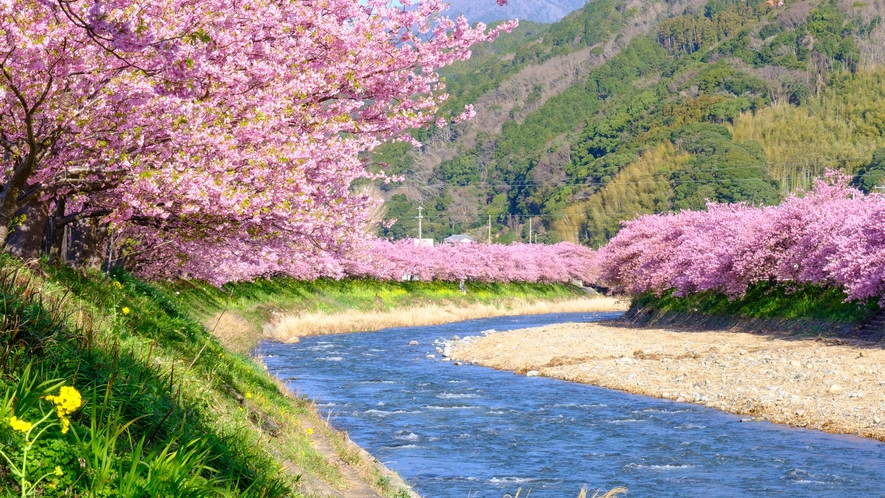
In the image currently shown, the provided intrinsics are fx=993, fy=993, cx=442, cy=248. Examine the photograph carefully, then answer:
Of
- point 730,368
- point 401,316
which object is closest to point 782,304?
point 730,368

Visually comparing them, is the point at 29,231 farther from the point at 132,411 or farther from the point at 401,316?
the point at 401,316

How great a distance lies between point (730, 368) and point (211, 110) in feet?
66.4

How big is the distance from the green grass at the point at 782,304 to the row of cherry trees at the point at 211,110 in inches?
833

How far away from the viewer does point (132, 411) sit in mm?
8828

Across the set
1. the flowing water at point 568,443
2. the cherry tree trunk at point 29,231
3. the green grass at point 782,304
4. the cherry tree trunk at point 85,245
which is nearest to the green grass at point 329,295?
the flowing water at point 568,443

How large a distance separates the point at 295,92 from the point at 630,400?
14560 millimetres

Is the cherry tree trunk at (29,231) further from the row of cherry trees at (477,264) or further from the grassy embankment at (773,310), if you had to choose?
the row of cherry trees at (477,264)

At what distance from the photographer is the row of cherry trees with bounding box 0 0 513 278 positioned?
11.6 metres

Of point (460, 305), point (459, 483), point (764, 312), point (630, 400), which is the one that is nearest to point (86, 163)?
point (459, 483)

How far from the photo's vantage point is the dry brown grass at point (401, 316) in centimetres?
5175

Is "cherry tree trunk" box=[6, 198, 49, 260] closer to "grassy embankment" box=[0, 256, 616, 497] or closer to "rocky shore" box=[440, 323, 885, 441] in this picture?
"grassy embankment" box=[0, 256, 616, 497]

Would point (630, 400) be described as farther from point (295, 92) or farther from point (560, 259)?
point (560, 259)

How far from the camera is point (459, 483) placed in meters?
16.8

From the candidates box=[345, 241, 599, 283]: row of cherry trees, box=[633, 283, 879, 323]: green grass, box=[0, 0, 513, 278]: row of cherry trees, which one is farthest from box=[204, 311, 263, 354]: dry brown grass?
box=[345, 241, 599, 283]: row of cherry trees
